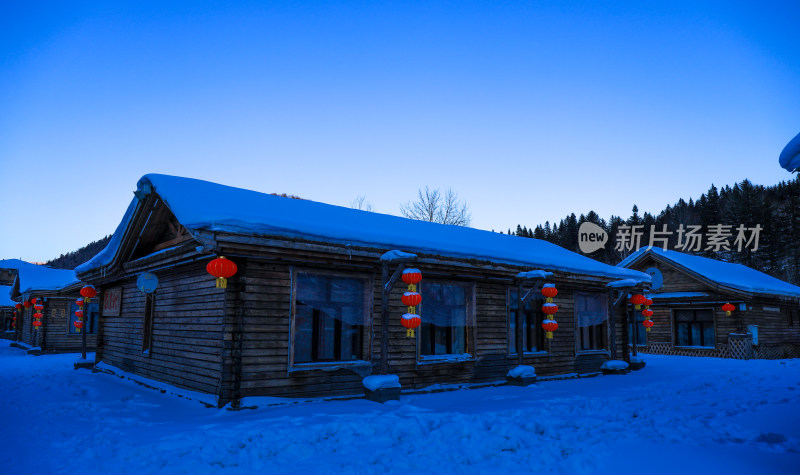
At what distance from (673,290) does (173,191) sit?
25.0m

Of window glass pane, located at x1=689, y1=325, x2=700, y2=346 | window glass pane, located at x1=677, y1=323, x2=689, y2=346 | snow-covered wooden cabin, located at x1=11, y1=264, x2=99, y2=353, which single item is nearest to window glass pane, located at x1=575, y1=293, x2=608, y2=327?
window glass pane, located at x1=689, y1=325, x2=700, y2=346

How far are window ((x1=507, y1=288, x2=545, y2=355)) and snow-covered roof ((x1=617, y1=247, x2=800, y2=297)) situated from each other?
13554 millimetres

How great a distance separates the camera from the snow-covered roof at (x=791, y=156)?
221 inches

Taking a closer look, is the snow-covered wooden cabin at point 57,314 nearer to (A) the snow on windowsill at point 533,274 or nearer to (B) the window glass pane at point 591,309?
(A) the snow on windowsill at point 533,274

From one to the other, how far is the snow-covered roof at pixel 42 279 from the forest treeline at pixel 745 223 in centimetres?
4679

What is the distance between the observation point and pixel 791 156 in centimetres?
571

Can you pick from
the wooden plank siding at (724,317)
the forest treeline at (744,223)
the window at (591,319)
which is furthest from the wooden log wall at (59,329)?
the forest treeline at (744,223)

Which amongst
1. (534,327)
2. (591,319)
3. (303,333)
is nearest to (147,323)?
(303,333)

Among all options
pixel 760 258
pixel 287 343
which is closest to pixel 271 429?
pixel 287 343

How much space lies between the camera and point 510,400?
10469 mm

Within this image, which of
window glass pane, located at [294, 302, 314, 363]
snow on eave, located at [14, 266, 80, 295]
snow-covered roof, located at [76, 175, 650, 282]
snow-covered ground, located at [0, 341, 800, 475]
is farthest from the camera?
snow on eave, located at [14, 266, 80, 295]

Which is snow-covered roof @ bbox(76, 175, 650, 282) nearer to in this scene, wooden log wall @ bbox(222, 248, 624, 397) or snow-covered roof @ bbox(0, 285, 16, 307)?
wooden log wall @ bbox(222, 248, 624, 397)

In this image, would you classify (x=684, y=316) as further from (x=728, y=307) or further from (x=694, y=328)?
(x=728, y=307)

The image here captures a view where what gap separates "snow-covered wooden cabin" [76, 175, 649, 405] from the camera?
29.7 feet
